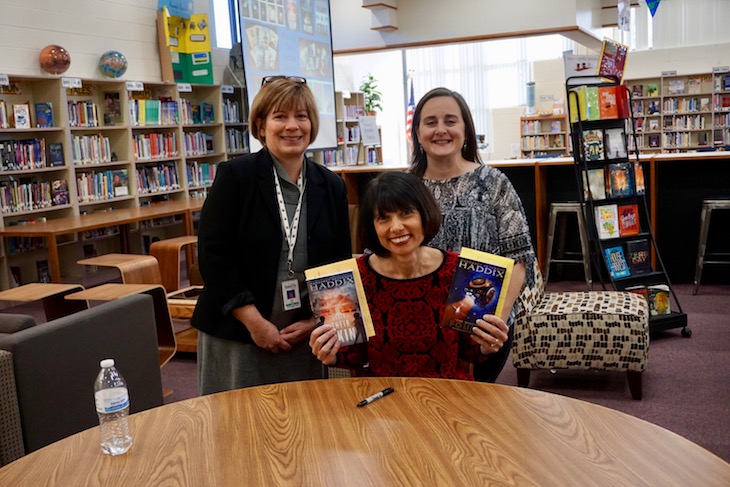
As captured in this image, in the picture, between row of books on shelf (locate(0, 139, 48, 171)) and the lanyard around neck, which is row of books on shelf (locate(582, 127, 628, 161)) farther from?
row of books on shelf (locate(0, 139, 48, 171))

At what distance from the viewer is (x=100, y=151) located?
767 centimetres

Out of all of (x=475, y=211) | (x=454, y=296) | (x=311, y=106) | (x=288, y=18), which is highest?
(x=288, y=18)

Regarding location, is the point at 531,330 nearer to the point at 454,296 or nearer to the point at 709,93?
the point at 454,296

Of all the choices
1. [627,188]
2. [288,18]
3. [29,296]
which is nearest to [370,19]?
[288,18]

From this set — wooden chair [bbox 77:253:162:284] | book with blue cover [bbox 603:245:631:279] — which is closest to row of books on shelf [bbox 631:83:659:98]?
book with blue cover [bbox 603:245:631:279]

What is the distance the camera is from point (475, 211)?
2246 millimetres

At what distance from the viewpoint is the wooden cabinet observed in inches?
533

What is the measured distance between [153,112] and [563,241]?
476 cm

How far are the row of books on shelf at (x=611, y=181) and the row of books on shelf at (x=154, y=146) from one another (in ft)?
17.0

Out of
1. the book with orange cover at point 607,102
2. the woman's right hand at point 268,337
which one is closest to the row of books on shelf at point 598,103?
the book with orange cover at point 607,102

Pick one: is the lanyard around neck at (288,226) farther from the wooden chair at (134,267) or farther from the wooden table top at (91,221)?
the wooden table top at (91,221)

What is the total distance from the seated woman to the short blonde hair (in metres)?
0.34

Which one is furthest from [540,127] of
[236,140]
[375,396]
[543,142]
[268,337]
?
[375,396]

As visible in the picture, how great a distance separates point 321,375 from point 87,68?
6.55m
